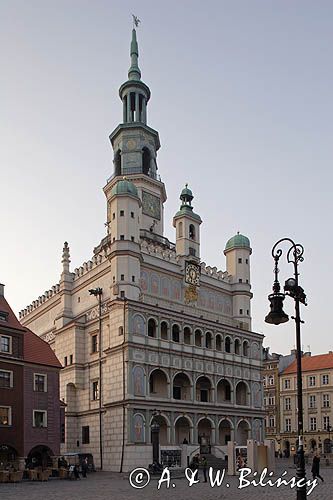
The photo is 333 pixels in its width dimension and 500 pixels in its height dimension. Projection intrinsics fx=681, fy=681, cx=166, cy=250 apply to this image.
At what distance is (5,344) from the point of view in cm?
5306

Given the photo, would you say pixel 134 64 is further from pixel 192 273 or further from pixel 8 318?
pixel 8 318

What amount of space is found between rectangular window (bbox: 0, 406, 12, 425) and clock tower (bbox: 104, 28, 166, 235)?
3220 cm

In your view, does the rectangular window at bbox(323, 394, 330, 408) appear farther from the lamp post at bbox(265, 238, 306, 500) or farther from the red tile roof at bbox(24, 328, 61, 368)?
the lamp post at bbox(265, 238, 306, 500)

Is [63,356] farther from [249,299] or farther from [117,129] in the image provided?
[117,129]

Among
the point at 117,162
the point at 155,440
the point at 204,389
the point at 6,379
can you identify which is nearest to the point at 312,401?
the point at 204,389

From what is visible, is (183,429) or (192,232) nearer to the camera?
(183,429)

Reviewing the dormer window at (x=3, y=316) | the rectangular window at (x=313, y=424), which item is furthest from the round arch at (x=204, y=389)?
the rectangular window at (x=313, y=424)

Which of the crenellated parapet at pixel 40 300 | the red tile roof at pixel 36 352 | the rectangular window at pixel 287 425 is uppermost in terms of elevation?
the crenellated parapet at pixel 40 300

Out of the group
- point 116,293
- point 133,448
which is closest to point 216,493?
point 133,448

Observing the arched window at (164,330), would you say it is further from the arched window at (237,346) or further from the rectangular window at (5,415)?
the rectangular window at (5,415)

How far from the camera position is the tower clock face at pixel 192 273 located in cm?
7594

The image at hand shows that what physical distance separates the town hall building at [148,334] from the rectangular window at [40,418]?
9.21 m

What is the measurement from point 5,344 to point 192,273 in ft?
93.4

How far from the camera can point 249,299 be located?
269ft
